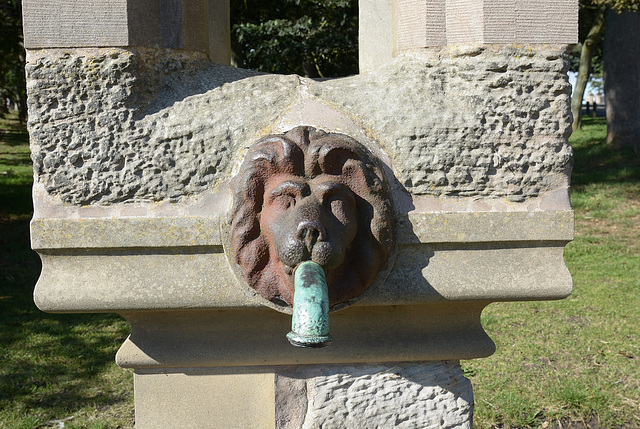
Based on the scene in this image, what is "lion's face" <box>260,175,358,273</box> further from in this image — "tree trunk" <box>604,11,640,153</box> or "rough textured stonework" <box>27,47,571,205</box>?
"tree trunk" <box>604,11,640,153</box>

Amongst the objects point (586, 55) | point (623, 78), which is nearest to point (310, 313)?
point (623, 78)

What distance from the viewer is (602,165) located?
10266 mm

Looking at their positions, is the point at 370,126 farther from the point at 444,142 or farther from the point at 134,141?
the point at 134,141

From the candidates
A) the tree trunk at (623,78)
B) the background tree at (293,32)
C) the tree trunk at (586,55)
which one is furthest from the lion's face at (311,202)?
the tree trunk at (586,55)

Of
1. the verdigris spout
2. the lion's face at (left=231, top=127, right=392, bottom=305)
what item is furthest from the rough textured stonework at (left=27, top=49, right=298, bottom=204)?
the verdigris spout

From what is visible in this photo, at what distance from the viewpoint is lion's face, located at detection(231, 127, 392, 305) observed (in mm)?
1322

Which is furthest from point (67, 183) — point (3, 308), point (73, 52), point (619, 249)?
point (619, 249)

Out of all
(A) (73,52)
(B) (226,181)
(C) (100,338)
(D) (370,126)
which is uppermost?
(A) (73,52)

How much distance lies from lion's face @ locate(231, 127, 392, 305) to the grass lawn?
1.87 meters

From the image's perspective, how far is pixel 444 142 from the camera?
1455 mm

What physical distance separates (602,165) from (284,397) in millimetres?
9920

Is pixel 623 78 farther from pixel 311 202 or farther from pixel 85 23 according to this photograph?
pixel 85 23

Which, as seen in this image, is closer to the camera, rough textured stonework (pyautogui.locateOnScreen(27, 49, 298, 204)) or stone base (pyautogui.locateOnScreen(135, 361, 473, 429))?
rough textured stonework (pyautogui.locateOnScreen(27, 49, 298, 204))

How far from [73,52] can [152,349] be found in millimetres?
762
